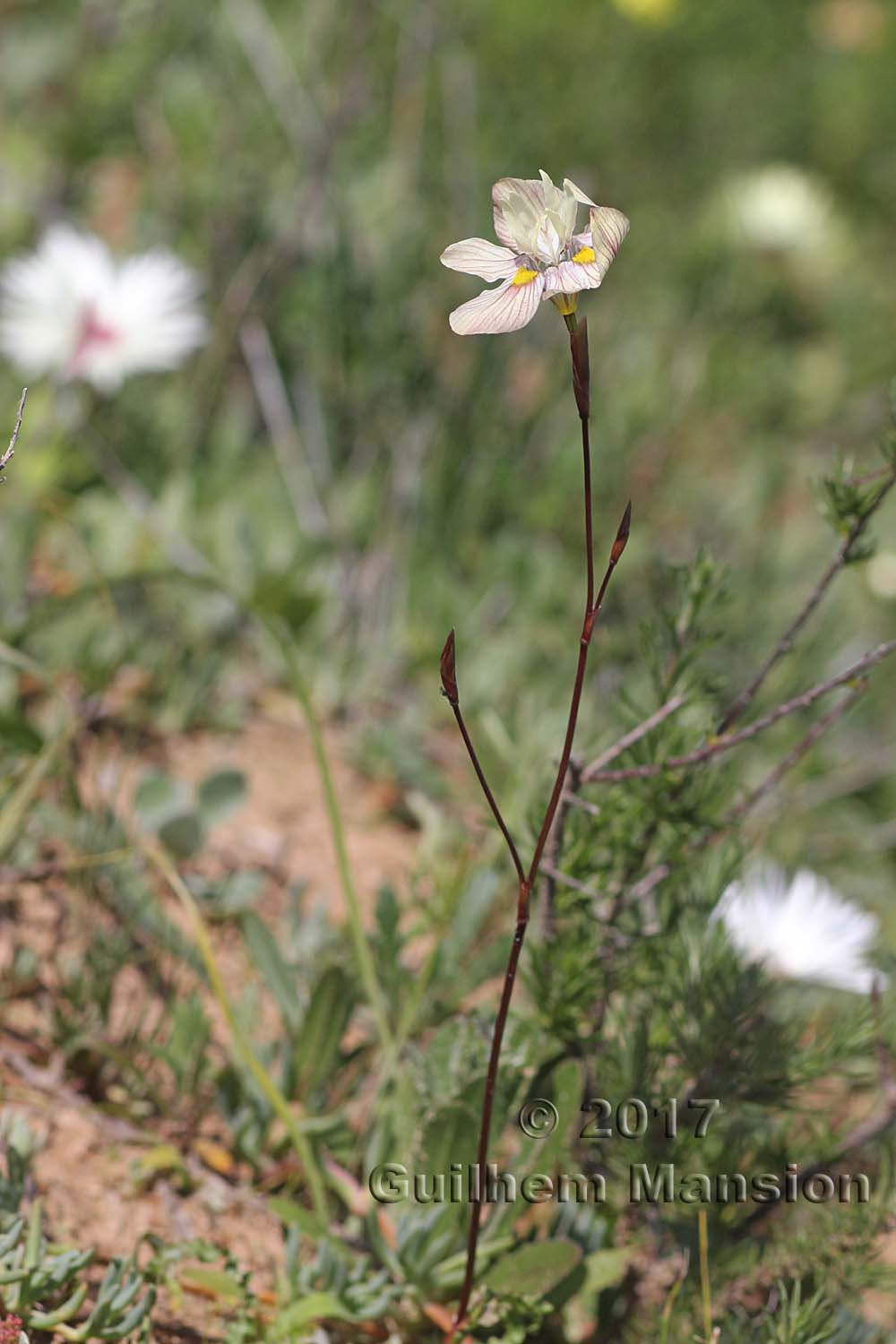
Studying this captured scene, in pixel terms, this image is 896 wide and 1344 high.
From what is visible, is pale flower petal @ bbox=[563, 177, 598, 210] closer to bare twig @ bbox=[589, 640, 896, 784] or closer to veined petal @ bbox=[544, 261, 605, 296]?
veined petal @ bbox=[544, 261, 605, 296]

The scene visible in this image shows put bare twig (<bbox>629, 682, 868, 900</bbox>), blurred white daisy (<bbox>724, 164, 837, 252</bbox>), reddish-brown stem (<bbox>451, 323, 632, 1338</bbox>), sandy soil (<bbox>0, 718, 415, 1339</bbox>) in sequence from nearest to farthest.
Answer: reddish-brown stem (<bbox>451, 323, 632, 1338</bbox>) → bare twig (<bbox>629, 682, 868, 900</bbox>) → sandy soil (<bbox>0, 718, 415, 1339</bbox>) → blurred white daisy (<bbox>724, 164, 837, 252</bbox>)

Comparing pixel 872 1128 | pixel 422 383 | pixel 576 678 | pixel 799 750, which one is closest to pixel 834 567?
pixel 799 750

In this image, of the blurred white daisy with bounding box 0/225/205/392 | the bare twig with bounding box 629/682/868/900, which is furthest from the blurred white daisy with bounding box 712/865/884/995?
the blurred white daisy with bounding box 0/225/205/392

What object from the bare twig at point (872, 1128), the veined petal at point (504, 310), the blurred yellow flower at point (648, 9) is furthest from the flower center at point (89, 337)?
the blurred yellow flower at point (648, 9)

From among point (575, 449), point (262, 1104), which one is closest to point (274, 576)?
point (575, 449)

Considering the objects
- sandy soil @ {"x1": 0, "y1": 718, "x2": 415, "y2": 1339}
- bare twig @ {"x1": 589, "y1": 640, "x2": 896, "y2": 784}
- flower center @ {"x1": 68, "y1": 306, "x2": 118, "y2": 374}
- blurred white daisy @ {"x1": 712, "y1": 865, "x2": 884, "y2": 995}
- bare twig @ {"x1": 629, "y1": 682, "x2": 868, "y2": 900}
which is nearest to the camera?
bare twig @ {"x1": 589, "y1": 640, "x2": 896, "y2": 784}

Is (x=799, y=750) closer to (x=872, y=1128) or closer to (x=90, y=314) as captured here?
(x=872, y=1128)

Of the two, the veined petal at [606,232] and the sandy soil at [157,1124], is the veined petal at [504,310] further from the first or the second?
the sandy soil at [157,1124]
